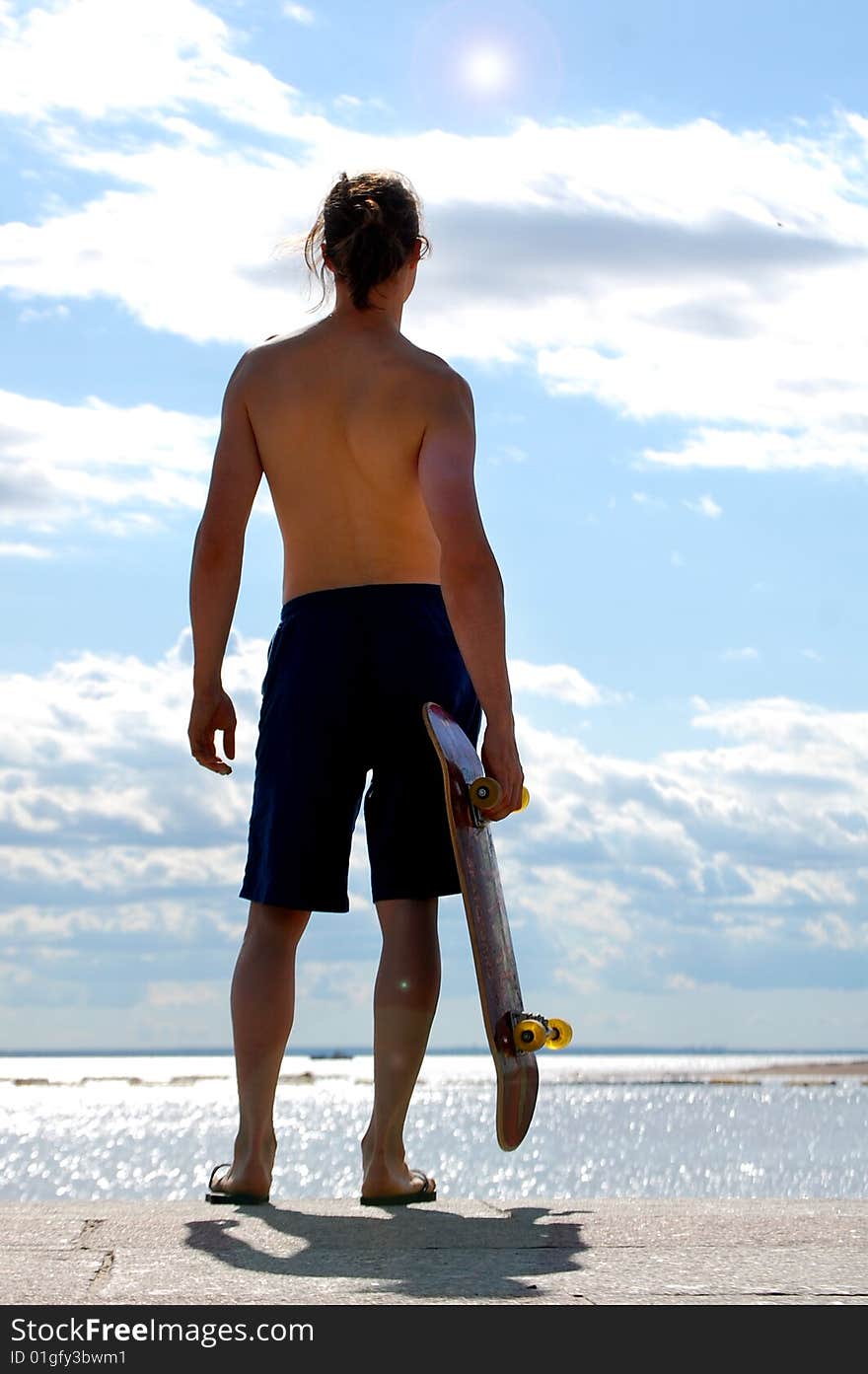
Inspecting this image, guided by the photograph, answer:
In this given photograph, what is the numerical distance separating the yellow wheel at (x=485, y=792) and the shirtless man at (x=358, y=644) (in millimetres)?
142

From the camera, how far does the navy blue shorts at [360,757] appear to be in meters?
4.76

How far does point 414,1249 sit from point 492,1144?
4192cm

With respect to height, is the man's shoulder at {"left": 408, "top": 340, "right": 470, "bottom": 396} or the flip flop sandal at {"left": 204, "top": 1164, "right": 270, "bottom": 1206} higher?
the man's shoulder at {"left": 408, "top": 340, "right": 470, "bottom": 396}

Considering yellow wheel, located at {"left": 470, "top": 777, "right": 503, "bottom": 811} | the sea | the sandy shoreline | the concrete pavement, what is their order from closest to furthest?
1. the concrete pavement
2. yellow wheel, located at {"left": 470, "top": 777, "right": 503, "bottom": 811}
3. the sea
4. the sandy shoreline

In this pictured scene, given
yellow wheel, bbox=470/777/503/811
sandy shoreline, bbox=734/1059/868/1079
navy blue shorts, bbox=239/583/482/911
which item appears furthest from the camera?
sandy shoreline, bbox=734/1059/868/1079

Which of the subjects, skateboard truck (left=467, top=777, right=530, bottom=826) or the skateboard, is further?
skateboard truck (left=467, top=777, right=530, bottom=826)

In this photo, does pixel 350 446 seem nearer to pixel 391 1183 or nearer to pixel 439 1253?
pixel 391 1183

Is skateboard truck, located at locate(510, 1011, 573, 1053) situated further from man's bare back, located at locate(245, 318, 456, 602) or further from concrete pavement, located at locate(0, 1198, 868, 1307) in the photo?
man's bare back, located at locate(245, 318, 456, 602)

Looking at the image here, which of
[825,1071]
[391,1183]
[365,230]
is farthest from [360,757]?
[825,1071]

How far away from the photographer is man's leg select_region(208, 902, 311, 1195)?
468 cm

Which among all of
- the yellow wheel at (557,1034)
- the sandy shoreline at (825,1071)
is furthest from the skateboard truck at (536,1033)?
the sandy shoreline at (825,1071)

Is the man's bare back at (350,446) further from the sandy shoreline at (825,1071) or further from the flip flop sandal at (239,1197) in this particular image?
the sandy shoreline at (825,1071)

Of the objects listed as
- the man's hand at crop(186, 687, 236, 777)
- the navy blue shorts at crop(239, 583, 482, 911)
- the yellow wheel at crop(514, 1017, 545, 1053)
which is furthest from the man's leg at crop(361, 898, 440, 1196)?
the man's hand at crop(186, 687, 236, 777)
